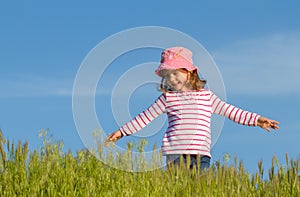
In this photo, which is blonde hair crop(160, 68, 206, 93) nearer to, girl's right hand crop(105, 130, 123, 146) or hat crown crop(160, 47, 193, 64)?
hat crown crop(160, 47, 193, 64)

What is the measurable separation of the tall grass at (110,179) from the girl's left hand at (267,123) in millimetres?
853

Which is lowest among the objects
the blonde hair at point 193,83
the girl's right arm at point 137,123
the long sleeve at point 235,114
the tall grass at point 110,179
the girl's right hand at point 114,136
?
the tall grass at point 110,179

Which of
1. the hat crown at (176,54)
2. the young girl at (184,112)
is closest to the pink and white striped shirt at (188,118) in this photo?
the young girl at (184,112)

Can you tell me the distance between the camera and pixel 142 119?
581cm

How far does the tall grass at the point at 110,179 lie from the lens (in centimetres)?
446

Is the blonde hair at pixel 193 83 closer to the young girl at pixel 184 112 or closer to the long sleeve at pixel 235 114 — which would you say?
the young girl at pixel 184 112

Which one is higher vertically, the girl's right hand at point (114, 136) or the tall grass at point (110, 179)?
the girl's right hand at point (114, 136)

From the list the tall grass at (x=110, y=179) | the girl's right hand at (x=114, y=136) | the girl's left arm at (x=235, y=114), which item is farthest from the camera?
the girl's left arm at (x=235, y=114)

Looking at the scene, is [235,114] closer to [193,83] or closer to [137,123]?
[193,83]

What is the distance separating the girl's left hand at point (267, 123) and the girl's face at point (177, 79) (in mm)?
833

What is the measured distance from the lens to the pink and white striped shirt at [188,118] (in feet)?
18.9

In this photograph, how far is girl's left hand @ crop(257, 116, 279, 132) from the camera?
18.8 feet

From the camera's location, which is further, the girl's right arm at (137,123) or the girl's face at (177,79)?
the girl's face at (177,79)

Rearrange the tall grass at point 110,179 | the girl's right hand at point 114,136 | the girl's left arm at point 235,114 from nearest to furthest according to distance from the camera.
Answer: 1. the tall grass at point 110,179
2. the girl's right hand at point 114,136
3. the girl's left arm at point 235,114
